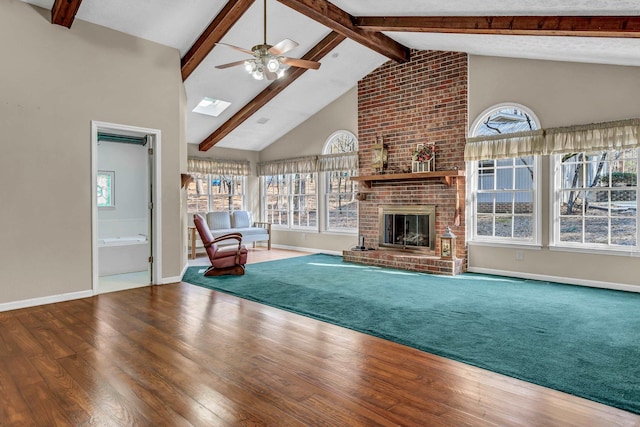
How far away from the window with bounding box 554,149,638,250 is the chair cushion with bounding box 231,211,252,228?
20.8ft

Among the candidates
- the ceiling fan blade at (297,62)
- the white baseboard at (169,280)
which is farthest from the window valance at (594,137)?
the white baseboard at (169,280)

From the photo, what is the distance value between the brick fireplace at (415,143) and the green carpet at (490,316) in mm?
820

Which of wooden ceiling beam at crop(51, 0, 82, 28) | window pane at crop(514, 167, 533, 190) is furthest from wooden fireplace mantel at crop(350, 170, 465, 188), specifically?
wooden ceiling beam at crop(51, 0, 82, 28)

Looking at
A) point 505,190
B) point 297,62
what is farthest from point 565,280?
point 297,62

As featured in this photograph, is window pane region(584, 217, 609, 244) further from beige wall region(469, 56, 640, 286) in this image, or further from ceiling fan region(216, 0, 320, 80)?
ceiling fan region(216, 0, 320, 80)

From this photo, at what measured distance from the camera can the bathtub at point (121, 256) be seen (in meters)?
5.87

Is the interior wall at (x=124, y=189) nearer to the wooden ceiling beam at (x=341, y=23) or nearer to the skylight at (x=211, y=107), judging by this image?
the skylight at (x=211, y=107)

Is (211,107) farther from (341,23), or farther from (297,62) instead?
(297,62)

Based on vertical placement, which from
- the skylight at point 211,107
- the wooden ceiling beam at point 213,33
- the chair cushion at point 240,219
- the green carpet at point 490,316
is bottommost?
the green carpet at point 490,316

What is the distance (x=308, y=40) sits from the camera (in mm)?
6277

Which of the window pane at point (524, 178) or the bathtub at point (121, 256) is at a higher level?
the window pane at point (524, 178)

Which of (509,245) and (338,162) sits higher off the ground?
(338,162)

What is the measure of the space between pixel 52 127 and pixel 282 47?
2.78 metres

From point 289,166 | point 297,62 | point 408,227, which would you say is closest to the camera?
point 297,62
